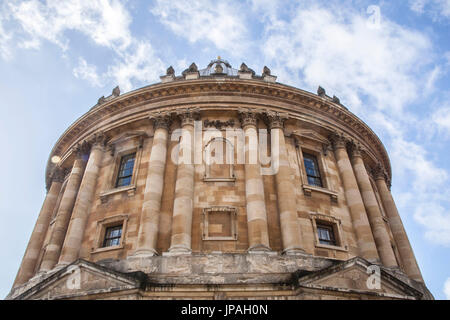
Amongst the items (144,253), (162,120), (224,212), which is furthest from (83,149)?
(224,212)

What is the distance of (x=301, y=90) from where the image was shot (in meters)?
24.2

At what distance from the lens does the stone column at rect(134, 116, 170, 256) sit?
17688 millimetres

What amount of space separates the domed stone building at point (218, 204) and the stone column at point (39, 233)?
0.08m

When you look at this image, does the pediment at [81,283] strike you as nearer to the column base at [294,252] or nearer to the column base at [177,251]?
the column base at [177,251]

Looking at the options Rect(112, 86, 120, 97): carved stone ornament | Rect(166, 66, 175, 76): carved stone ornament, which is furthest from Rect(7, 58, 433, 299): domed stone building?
Rect(112, 86, 120, 97): carved stone ornament

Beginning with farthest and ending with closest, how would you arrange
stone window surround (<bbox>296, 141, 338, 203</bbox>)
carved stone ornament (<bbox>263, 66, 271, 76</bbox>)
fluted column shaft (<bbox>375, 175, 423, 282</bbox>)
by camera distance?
carved stone ornament (<bbox>263, 66, 271, 76</bbox>) < fluted column shaft (<bbox>375, 175, 423, 282</bbox>) < stone window surround (<bbox>296, 141, 338, 203</bbox>)

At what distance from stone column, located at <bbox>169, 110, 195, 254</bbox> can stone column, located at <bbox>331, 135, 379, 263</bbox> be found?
959cm

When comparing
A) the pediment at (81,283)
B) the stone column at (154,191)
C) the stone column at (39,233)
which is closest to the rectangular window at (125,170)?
the stone column at (154,191)

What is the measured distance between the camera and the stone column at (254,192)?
17.4 meters

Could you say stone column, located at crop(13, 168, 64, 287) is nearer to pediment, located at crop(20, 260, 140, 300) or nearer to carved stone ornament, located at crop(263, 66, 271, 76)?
pediment, located at crop(20, 260, 140, 300)
